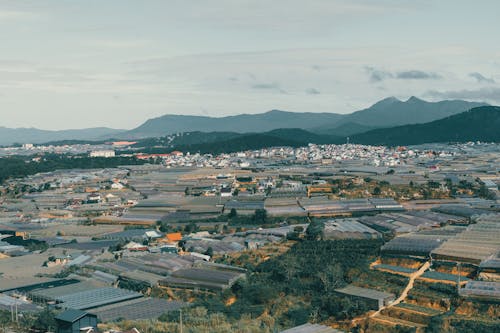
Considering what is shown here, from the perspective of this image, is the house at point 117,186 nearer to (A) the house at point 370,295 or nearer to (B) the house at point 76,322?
(A) the house at point 370,295

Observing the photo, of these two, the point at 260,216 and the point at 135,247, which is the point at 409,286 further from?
the point at 260,216

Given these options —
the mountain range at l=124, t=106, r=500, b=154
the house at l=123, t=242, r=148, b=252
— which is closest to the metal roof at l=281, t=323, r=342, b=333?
the house at l=123, t=242, r=148, b=252

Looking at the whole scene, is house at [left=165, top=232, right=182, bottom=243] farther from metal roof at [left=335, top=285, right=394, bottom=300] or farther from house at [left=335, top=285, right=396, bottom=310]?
house at [left=335, top=285, right=396, bottom=310]

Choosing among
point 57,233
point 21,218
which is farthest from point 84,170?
point 57,233

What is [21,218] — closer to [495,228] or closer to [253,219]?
[253,219]

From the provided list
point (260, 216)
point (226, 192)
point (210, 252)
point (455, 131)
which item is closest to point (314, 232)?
point (210, 252)

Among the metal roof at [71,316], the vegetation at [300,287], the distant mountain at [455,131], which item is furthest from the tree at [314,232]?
the distant mountain at [455,131]
